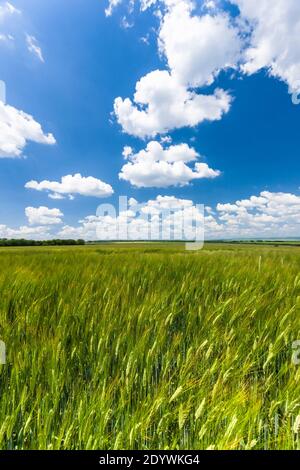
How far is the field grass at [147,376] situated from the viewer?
3.58 feet

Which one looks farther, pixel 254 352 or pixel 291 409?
pixel 254 352

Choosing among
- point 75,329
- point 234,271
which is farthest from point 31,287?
point 234,271

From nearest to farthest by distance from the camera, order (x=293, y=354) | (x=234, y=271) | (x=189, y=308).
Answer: (x=293, y=354) < (x=189, y=308) < (x=234, y=271)

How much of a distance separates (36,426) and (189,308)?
4.16ft

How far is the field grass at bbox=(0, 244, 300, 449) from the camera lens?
109 cm

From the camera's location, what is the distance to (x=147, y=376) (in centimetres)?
134

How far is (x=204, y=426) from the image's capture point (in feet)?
3.51

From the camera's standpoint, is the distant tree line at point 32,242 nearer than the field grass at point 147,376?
No

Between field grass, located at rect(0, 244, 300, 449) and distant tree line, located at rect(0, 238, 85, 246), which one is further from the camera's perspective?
distant tree line, located at rect(0, 238, 85, 246)

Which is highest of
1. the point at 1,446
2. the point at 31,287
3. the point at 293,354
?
the point at 31,287

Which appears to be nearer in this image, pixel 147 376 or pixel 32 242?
pixel 147 376

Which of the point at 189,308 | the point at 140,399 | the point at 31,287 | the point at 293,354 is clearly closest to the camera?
the point at 140,399
